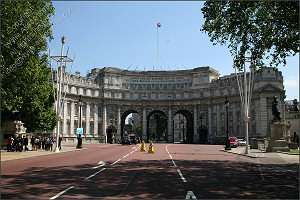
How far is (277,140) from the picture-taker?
3006 centimetres

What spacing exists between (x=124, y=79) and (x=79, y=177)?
6806 centimetres

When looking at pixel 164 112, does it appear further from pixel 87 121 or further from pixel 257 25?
pixel 257 25

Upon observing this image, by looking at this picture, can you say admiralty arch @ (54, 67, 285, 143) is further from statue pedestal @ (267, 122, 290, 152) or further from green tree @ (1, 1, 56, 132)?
green tree @ (1, 1, 56, 132)

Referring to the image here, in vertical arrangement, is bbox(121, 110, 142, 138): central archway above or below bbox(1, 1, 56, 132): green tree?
below

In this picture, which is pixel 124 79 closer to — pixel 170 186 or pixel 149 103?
pixel 149 103

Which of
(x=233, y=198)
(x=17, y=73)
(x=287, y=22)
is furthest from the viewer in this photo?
(x=17, y=73)

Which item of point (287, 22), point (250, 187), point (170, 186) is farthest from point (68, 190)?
point (287, 22)

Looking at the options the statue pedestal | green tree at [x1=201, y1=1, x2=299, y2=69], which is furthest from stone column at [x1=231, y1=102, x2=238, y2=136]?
green tree at [x1=201, y1=1, x2=299, y2=69]

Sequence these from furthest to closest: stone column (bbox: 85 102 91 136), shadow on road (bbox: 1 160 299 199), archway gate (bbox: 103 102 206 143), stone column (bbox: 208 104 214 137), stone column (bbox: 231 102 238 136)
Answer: archway gate (bbox: 103 102 206 143) < stone column (bbox: 208 104 214 137) < stone column (bbox: 85 102 91 136) < stone column (bbox: 231 102 238 136) < shadow on road (bbox: 1 160 299 199)

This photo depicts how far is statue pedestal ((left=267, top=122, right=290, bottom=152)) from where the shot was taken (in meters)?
29.8

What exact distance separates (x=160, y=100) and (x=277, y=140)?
51.3 meters

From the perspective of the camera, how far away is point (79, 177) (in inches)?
498

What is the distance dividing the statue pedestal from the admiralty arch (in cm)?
3537

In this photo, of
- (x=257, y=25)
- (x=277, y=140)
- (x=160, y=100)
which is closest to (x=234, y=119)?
(x=160, y=100)
